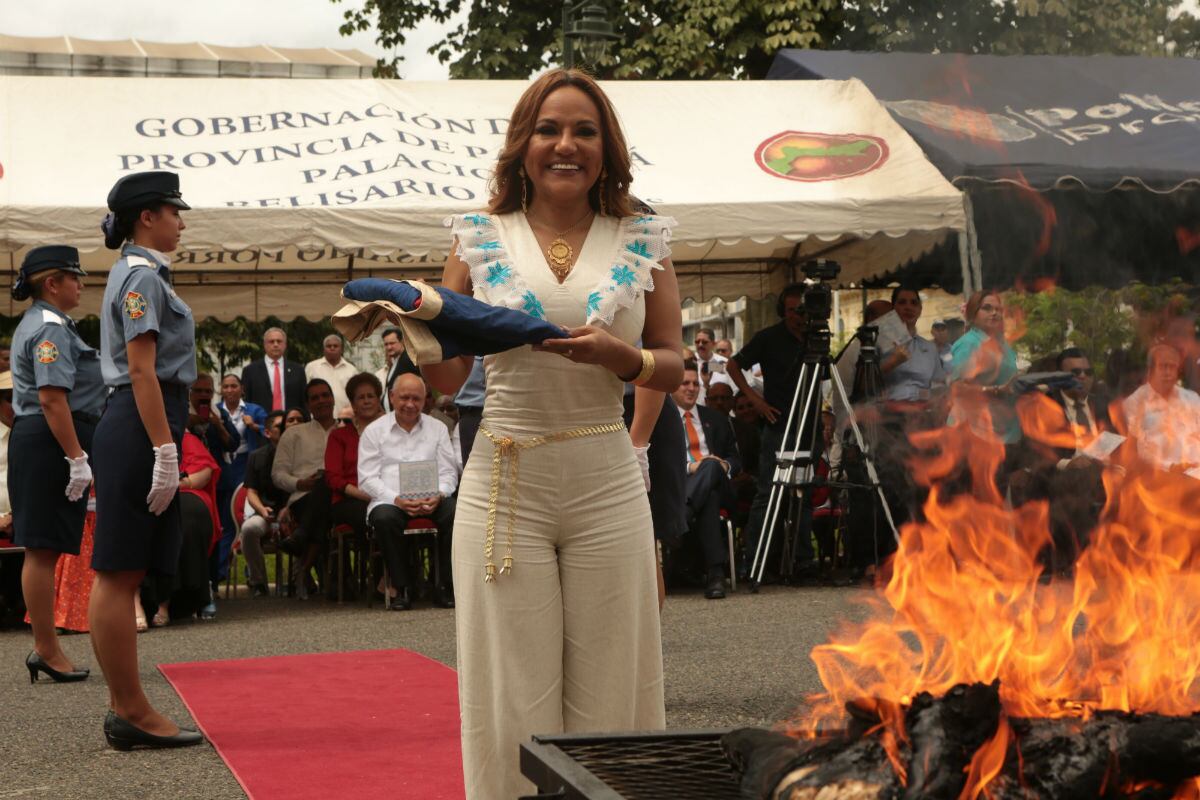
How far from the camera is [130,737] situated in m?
5.50

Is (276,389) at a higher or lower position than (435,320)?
lower

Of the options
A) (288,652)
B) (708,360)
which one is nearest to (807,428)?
(288,652)

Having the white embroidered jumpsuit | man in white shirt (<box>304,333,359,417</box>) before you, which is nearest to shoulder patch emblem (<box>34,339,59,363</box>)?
the white embroidered jumpsuit

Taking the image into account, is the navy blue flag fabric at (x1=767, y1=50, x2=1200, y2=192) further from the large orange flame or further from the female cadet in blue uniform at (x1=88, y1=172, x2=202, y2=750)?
the large orange flame

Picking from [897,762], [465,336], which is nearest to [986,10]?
[465,336]

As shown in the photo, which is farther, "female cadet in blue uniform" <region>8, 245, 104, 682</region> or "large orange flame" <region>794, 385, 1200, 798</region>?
"female cadet in blue uniform" <region>8, 245, 104, 682</region>

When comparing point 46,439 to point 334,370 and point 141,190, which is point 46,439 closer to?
point 141,190

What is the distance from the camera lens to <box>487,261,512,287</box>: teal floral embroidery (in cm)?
340

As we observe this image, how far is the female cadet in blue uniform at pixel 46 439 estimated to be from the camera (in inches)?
271

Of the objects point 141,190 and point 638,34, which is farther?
point 638,34

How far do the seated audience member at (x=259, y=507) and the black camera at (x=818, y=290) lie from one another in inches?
170

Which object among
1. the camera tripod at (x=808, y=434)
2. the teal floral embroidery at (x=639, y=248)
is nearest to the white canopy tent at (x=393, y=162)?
the camera tripod at (x=808, y=434)

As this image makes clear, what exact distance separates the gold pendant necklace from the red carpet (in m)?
2.06

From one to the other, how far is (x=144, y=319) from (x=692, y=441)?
6.55 meters
